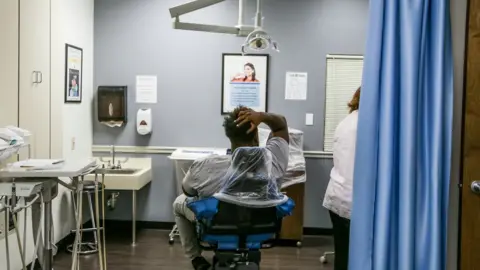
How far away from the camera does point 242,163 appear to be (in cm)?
265

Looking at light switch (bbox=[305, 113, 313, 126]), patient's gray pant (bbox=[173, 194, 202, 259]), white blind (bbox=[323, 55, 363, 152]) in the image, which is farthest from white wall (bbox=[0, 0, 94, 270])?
white blind (bbox=[323, 55, 363, 152])

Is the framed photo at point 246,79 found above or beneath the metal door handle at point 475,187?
above

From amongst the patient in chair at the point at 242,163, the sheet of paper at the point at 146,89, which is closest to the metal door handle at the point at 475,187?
the patient in chair at the point at 242,163

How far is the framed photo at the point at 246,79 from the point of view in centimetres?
484

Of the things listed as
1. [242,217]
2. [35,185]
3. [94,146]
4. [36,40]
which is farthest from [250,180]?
[94,146]

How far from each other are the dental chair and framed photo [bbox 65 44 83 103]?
2146 millimetres

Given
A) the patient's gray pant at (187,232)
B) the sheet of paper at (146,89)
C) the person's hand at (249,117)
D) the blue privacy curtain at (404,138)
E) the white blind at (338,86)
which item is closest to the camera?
the blue privacy curtain at (404,138)

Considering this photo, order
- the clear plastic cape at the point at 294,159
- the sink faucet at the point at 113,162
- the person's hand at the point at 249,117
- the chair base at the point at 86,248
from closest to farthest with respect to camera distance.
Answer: the person's hand at the point at 249,117 < the chair base at the point at 86,248 < the clear plastic cape at the point at 294,159 < the sink faucet at the point at 113,162

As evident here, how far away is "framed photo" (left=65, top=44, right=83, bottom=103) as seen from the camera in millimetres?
4176

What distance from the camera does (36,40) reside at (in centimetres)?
350

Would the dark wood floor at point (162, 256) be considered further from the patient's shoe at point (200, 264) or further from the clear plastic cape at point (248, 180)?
the clear plastic cape at point (248, 180)

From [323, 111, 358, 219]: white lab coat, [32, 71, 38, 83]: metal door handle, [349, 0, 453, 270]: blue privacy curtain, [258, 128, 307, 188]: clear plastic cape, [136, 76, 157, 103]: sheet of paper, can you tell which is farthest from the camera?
[136, 76, 157, 103]: sheet of paper

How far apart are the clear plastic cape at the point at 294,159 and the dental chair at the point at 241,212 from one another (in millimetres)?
1594

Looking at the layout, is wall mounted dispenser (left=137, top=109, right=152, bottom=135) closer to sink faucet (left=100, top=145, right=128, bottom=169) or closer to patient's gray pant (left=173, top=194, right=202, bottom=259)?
sink faucet (left=100, top=145, right=128, bottom=169)
